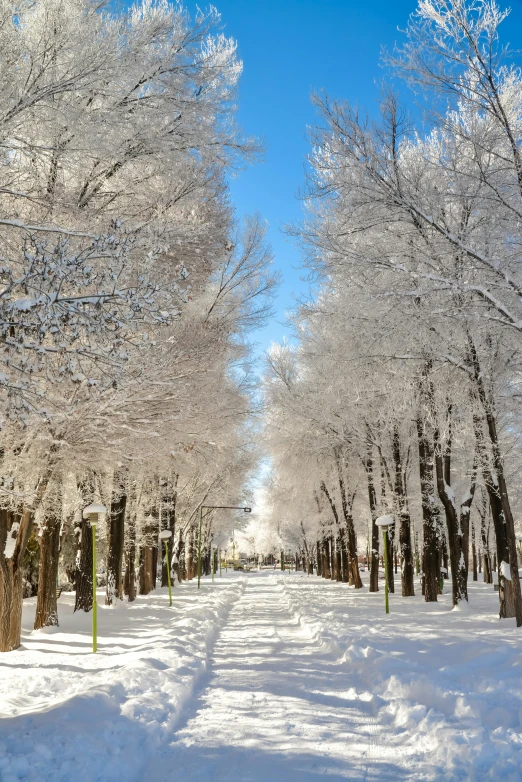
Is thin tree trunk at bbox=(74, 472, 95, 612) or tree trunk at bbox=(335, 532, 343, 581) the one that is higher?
thin tree trunk at bbox=(74, 472, 95, 612)

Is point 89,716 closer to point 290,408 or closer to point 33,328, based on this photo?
point 33,328

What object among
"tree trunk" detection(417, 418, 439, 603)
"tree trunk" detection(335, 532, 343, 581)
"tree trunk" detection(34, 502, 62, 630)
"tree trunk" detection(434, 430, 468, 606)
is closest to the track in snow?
"tree trunk" detection(34, 502, 62, 630)

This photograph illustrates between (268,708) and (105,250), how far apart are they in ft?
15.9

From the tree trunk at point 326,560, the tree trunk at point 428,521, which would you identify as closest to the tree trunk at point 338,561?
the tree trunk at point 326,560

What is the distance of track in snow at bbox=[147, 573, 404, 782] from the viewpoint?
4570 mm

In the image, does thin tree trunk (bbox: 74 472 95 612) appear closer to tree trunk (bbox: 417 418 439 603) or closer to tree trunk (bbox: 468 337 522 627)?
tree trunk (bbox: 417 418 439 603)

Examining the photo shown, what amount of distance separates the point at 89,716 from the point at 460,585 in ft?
45.9

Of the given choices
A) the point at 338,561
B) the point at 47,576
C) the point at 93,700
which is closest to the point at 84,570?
the point at 47,576

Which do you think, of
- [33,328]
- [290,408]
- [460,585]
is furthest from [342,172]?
[290,408]

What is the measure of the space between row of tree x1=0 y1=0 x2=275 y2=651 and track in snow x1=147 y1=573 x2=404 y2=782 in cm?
321

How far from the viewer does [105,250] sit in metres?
5.56

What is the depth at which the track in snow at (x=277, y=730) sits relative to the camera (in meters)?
4.57

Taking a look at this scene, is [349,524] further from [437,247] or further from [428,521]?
[437,247]

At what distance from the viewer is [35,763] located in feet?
14.1
